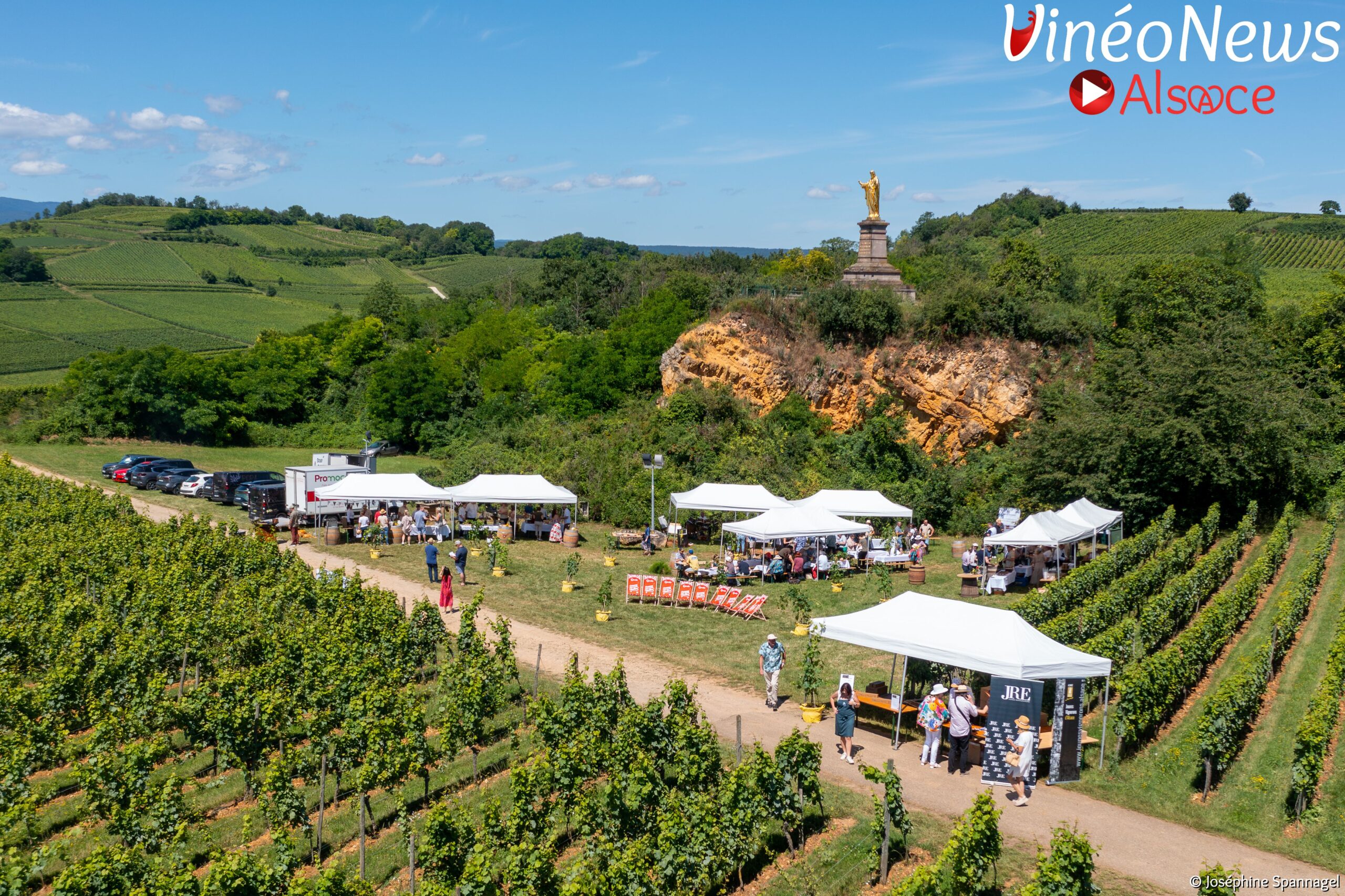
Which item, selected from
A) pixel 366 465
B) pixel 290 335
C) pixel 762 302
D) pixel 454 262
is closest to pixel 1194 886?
pixel 366 465

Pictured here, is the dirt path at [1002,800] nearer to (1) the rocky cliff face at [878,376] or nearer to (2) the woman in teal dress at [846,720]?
(2) the woman in teal dress at [846,720]

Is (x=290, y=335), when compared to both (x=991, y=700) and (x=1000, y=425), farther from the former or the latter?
(x=991, y=700)

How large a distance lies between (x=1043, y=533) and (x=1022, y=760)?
12074mm

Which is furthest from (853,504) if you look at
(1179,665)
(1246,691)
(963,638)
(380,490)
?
(1246,691)

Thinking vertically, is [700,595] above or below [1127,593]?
below

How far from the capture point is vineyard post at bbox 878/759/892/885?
1008 centimetres

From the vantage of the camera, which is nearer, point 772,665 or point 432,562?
A: point 772,665

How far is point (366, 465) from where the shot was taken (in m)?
32.1

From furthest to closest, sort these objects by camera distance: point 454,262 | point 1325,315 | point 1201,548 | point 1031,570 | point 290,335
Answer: point 454,262 → point 290,335 → point 1325,315 → point 1201,548 → point 1031,570

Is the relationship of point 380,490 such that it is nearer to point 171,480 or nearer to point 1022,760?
point 171,480

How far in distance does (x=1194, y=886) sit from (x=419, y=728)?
9357mm

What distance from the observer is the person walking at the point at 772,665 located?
15.3 m

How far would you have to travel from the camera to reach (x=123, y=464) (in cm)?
3884

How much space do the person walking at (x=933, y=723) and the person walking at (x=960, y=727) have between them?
14cm
